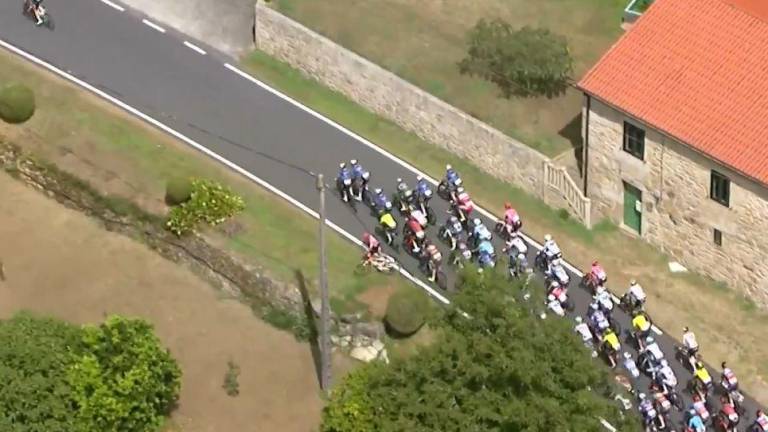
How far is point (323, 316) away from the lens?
2026 inches

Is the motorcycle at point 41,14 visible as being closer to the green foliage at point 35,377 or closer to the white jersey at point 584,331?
the green foliage at point 35,377

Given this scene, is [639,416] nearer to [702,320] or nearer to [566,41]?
[702,320]

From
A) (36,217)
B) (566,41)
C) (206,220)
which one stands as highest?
(566,41)

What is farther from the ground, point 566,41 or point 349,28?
point 566,41

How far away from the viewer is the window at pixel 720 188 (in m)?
54.9

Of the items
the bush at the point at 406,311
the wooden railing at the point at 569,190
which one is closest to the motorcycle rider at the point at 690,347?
the wooden railing at the point at 569,190

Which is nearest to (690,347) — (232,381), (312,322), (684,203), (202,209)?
(684,203)

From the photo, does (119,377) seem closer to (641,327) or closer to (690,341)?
(641,327)

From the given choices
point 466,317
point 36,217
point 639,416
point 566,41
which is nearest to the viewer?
point 466,317

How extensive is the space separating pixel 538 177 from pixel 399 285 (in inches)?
276

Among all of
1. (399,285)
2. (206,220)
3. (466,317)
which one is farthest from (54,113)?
(466,317)

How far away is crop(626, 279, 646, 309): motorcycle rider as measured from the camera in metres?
54.2

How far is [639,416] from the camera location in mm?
50625

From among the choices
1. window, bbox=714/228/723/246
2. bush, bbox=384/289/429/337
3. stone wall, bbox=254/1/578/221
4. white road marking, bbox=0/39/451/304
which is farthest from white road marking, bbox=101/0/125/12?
window, bbox=714/228/723/246
